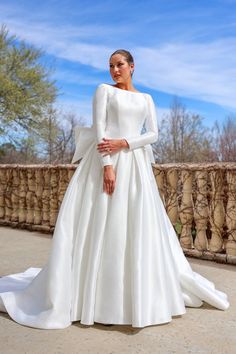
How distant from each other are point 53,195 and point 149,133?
12.7 ft

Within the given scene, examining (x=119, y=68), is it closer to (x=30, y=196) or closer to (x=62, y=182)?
(x=62, y=182)

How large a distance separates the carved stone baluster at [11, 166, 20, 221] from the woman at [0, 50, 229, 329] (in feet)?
14.5

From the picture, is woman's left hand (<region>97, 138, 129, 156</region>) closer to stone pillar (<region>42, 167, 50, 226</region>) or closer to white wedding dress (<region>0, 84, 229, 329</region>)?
white wedding dress (<region>0, 84, 229, 329</region>)

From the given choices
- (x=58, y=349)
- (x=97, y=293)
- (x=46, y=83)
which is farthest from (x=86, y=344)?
(x=46, y=83)

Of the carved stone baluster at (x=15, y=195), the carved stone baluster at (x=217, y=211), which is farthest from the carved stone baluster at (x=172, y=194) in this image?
the carved stone baluster at (x=15, y=195)

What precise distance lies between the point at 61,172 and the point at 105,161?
148 inches

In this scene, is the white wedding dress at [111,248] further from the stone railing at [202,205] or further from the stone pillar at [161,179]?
the stone pillar at [161,179]

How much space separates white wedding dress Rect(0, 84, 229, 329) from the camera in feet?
8.13

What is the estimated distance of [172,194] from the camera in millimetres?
4988

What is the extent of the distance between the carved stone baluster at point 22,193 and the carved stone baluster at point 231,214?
3.70 m

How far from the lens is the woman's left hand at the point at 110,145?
103 inches

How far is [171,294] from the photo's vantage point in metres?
2.61

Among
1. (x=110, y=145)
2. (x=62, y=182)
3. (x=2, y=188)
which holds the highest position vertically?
(x=110, y=145)

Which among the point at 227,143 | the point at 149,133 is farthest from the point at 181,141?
the point at 149,133
